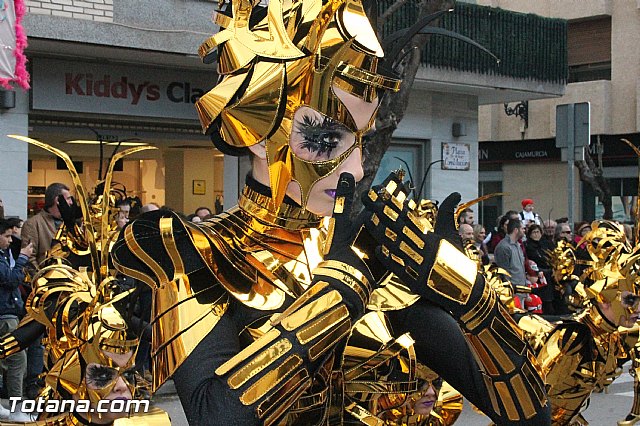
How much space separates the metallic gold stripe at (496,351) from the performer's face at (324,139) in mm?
458

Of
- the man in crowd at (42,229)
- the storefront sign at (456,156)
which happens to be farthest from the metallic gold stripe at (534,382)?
the storefront sign at (456,156)

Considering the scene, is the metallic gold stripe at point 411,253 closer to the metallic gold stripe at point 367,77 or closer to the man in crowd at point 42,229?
the metallic gold stripe at point 367,77

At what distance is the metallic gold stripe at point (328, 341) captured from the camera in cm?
183

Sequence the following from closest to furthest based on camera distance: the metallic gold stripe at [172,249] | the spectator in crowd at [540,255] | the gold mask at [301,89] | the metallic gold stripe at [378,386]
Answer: the metallic gold stripe at [172,249]
the gold mask at [301,89]
the metallic gold stripe at [378,386]
the spectator in crowd at [540,255]

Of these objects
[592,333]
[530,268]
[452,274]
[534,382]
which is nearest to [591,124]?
[530,268]

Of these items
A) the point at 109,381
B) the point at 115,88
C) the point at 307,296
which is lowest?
the point at 109,381

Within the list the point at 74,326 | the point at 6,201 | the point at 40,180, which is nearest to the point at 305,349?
the point at 74,326

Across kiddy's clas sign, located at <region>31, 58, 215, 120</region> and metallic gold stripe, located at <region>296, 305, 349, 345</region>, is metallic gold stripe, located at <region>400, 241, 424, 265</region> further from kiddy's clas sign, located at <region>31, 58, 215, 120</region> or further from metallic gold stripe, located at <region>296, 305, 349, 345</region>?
kiddy's clas sign, located at <region>31, 58, 215, 120</region>

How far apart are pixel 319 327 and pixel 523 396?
65cm

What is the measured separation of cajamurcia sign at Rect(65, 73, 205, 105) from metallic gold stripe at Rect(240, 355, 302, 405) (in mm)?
8815

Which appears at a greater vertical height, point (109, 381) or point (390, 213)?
point (390, 213)

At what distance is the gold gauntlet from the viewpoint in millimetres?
1798

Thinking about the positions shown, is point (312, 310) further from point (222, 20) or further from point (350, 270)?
point (222, 20)

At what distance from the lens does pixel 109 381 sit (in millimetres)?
3463
